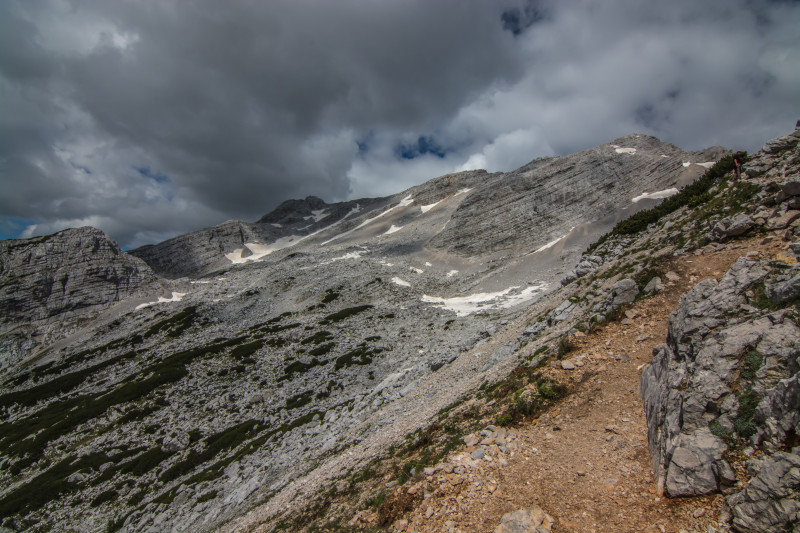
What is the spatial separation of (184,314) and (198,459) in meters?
56.4

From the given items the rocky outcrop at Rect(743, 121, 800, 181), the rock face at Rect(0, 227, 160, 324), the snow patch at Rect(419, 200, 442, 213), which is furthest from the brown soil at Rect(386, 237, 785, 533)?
the snow patch at Rect(419, 200, 442, 213)

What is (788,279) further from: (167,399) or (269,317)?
(269,317)

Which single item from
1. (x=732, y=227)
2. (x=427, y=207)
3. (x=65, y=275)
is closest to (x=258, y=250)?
(x=65, y=275)

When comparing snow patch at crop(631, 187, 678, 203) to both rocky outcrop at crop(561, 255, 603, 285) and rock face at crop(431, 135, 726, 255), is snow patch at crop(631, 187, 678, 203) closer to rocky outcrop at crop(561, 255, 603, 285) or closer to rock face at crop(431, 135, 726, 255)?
rock face at crop(431, 135, 726, 255)

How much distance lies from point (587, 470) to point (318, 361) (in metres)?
43.2

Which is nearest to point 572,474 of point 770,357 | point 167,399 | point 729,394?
point 729,394

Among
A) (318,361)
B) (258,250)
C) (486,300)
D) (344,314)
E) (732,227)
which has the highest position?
(258,250)

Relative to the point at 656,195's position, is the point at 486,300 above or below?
below

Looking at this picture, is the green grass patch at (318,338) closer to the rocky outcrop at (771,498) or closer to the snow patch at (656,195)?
the rocky outcrop at (771,498)

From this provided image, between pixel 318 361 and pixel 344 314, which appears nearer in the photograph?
pixel 318 361

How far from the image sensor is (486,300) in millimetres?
66125

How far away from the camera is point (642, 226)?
27.7 metres

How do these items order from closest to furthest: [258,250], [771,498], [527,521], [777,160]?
1. [771,498]
2. [527,521]
3. [777,160]
4. [258,250]

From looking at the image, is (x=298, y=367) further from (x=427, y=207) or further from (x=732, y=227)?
(x=427, y=207)
